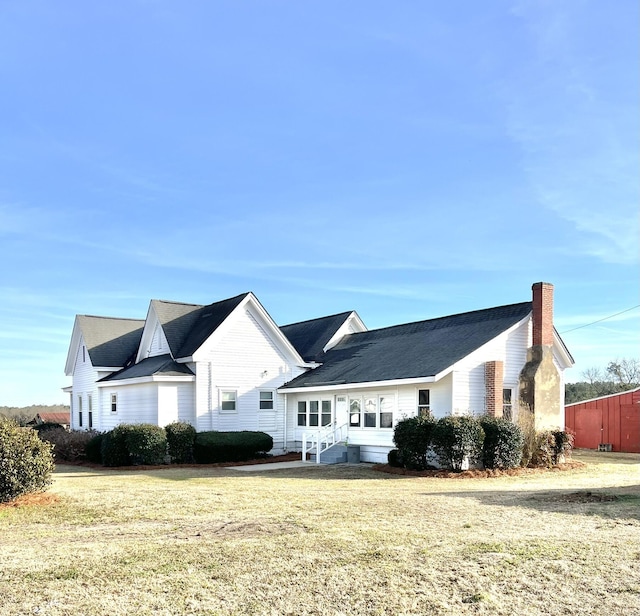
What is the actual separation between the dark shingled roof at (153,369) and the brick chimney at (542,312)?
14.8 m

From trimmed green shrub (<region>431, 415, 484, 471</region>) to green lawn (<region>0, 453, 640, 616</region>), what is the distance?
555 centimetres

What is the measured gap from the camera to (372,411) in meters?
27.1

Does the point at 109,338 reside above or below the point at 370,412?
above

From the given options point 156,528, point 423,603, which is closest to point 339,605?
point 423,603

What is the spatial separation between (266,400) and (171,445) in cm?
574

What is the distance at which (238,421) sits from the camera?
3136cm

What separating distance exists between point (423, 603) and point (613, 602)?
2.01 m

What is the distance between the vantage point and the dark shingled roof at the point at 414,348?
25.3 meters

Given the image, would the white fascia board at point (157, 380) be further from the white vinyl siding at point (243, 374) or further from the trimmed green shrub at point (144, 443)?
the trimmed green shrub at point (144, 443)

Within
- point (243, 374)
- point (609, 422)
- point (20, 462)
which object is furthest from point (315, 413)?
point (20, 462)

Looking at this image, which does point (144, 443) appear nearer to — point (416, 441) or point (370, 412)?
point (370, 412)

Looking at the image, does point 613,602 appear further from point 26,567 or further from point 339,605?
point 26,567

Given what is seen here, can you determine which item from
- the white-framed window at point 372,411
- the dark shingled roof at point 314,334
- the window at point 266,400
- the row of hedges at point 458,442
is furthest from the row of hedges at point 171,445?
the row of hedges at point 458,442

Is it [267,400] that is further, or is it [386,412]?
[267,400]
